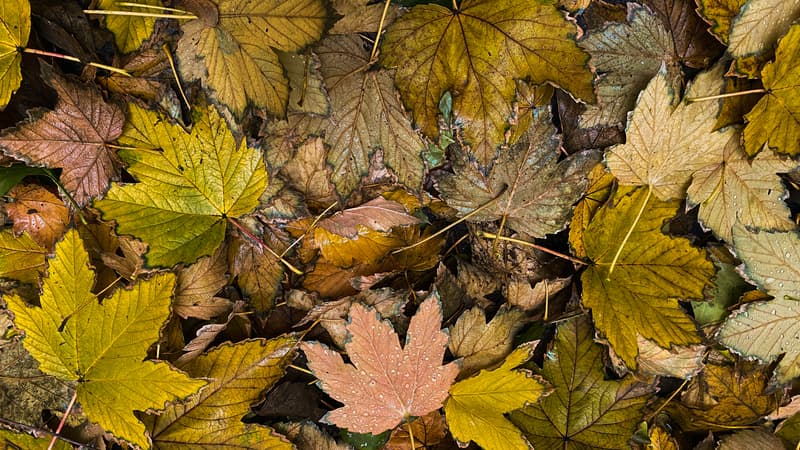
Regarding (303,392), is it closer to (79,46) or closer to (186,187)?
(186,187)

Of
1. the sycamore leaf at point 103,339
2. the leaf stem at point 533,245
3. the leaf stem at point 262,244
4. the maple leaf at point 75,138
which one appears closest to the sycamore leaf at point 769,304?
the leaf stem at point 533,245

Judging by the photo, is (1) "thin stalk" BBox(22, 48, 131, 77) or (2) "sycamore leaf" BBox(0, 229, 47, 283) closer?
(1) "thin stalk" BBox(22, 48, 131, 77)

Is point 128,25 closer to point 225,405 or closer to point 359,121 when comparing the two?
point 359,121

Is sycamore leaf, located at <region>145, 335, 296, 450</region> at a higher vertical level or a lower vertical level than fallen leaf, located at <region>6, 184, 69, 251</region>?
lower

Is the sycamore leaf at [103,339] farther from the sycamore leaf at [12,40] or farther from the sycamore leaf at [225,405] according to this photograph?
the sycamore leaf at [12,40]

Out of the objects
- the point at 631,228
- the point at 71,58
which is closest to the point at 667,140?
the point at 631,228

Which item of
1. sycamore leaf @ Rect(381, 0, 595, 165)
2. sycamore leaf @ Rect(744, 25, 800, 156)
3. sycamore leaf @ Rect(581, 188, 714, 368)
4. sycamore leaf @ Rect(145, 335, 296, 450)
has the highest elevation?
sycamore leaf @ Rect(381, 0, 595, 165)

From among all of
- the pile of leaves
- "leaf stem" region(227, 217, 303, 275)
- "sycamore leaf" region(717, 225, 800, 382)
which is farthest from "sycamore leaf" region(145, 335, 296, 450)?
"sycamore leaf" region(717, 225, 800, 382)

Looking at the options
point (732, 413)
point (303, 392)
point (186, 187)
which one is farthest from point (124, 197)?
point (732, 413)

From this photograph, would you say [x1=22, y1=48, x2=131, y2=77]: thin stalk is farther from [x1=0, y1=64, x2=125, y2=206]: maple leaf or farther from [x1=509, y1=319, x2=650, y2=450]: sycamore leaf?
[x1=509, y1=319, x2=650, y2=450]: sycamore leaf
